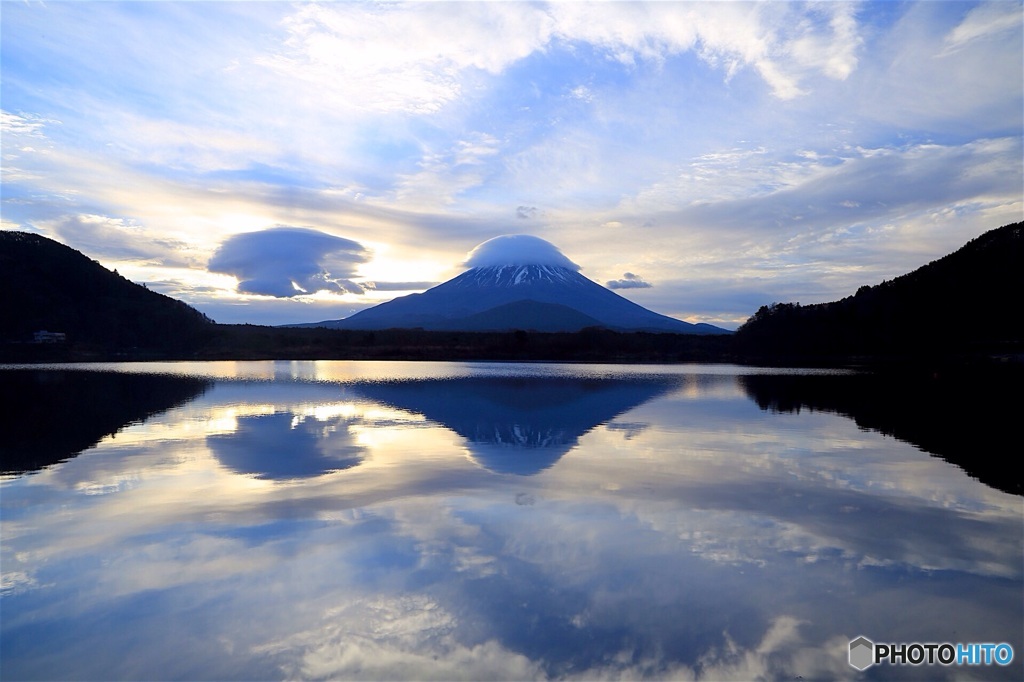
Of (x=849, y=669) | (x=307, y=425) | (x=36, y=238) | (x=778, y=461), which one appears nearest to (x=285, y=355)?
(x=36, y=238)

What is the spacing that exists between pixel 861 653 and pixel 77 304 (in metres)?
111

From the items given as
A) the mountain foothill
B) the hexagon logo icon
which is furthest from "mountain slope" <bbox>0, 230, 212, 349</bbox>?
the hexagon logo icon

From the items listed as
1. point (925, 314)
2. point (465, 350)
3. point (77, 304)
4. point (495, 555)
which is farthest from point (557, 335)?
point (495, 555)

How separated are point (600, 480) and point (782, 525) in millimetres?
3808

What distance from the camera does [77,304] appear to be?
9225 cm

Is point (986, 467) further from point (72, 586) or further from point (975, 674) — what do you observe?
point (72, 586)

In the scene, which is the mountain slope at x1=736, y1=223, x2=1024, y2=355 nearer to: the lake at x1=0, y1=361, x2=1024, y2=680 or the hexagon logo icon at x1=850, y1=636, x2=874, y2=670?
the lake at x1=0, y1=361, x2=1024, y2=680

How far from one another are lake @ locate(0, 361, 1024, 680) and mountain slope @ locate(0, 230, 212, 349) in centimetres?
8311

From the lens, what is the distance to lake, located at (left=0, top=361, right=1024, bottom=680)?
5.85m

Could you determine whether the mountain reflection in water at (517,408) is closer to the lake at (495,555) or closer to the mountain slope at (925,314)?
the lake at (495,555)

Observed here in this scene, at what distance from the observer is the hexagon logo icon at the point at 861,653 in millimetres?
5852

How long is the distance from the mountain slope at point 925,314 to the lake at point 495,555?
66420 mm

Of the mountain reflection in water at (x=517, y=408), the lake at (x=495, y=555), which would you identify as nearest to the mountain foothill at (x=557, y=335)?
the mountain reflection in water at (x=517, y=408)

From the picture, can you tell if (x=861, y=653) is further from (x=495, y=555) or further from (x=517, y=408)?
(x=517, y=408)
